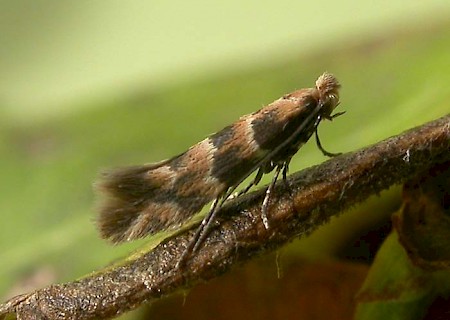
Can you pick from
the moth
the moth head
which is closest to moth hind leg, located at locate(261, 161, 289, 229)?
the moth

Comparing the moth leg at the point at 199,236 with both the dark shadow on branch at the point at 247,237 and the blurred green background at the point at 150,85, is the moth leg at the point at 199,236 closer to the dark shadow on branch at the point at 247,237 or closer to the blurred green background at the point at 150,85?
the dark shadow on branch at the point at 247,237

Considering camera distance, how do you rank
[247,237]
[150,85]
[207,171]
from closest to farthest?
[247,237]
[207,171]
[150,85]

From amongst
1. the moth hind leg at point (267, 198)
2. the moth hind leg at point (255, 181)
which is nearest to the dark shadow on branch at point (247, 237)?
the moth hind leg at point (267, 198)

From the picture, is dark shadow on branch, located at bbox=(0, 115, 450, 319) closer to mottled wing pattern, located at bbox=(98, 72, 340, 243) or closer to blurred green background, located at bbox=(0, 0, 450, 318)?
mottled wing pattern, located at bbox=(98, 72, 340, 243)

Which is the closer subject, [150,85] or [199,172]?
[199,172]

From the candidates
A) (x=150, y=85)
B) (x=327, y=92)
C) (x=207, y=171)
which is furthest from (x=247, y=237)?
(x=150, y=85)

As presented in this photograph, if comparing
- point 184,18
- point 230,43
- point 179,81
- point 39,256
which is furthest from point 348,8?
point 39,256

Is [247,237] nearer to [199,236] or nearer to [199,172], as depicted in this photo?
[199,236]
